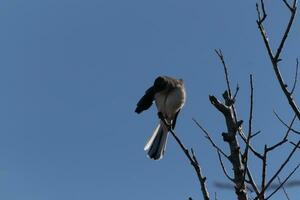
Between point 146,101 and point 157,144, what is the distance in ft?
2.74

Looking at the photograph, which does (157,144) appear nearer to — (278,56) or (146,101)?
(146,101)

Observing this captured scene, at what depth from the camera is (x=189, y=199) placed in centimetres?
331

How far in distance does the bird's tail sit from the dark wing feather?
34 centimetres

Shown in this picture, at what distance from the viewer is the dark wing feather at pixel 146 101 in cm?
820

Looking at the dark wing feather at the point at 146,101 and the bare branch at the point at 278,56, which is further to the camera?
the dark wing feather at the point at 146,101

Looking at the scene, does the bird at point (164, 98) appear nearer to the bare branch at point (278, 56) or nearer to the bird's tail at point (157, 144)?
the bird's tail at point (157, 144)

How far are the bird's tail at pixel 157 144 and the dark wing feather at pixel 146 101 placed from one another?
0.34 m

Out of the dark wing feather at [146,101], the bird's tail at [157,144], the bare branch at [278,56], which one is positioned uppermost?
the dark wing feather at [146,101]

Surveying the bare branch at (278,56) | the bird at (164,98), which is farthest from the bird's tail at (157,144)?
the bare branch at (278,56)

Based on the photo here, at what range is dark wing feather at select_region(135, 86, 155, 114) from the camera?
820 cm

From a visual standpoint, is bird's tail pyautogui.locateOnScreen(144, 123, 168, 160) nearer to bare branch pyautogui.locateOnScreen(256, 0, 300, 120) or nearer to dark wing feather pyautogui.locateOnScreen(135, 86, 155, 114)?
dark wing feather pyautogui.locateOnScreen(135, 86, 155, 114)

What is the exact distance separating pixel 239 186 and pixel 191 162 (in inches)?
12.4

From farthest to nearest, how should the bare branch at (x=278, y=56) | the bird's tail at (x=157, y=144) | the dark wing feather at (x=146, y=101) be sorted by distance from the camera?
the dark wing feather at (x=146, y=101) → the bird's tail at (x=157, y=144) → the bare branch at (x=278, y=56)

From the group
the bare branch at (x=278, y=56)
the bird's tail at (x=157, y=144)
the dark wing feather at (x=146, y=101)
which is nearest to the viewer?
the bare branch at (x=278, y=56)
